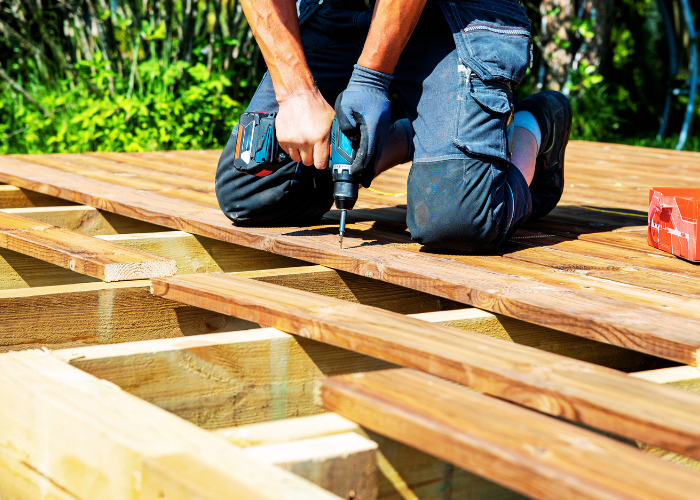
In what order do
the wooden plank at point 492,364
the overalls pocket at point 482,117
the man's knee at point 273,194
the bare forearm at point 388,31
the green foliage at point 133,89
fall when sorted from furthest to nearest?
the green foliage at point 133,89 < the man's knee at point 273,194 < the overalls pocket at point 482,117 < the bare forearm at point 388,31 < the wooden plank at point 492,364

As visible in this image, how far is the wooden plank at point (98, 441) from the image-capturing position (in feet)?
2.62

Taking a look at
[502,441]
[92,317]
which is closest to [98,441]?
[502,441]

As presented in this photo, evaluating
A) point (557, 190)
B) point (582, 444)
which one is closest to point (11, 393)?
point (582, 444)

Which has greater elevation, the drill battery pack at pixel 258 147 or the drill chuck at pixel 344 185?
the drill battery pack at pixel 258 147

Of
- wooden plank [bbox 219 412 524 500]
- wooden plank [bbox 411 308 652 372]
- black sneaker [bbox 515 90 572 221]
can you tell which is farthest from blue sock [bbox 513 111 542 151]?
wooden plank [bbox 219 412 524 500]

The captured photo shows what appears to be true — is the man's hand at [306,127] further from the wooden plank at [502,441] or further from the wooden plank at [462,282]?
the wooden plank at [502,441]

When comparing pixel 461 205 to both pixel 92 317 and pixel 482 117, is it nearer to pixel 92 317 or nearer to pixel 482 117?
pixel 482 117

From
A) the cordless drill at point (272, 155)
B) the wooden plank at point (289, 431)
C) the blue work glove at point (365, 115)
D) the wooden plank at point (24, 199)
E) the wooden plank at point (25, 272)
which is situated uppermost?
the blue work glove at point (365, 115)

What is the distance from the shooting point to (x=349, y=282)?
1.86m

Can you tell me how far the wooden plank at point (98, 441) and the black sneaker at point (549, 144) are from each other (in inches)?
66.8

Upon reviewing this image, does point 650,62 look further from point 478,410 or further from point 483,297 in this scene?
point 478,410

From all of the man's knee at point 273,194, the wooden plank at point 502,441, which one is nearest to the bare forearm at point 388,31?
the man's knee at point 273,194

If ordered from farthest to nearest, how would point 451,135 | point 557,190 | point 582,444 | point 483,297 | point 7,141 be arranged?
point 7,141
point 557,190
point 451,135
point 483,297
point 582,444

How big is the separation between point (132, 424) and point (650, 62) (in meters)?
9.03
